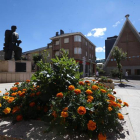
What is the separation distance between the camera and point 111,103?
64.4 inches

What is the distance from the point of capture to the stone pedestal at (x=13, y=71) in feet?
31.8

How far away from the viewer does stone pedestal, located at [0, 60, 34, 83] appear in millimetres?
9689

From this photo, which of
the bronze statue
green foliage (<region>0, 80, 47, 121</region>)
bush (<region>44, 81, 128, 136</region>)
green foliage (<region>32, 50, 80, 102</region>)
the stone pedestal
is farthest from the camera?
the bronze statue

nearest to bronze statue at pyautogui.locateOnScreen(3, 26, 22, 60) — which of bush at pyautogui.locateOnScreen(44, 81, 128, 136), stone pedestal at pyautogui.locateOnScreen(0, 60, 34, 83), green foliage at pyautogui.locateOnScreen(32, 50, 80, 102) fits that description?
stone pedestal at pyautogui.locateOnScreen(0, 60, 34, 83)

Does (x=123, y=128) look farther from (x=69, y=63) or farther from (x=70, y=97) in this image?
(x=69, y=63)

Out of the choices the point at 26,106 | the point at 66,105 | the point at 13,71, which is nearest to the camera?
the point at 66,105

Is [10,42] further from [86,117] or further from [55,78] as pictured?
[86,117]

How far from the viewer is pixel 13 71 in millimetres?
10312

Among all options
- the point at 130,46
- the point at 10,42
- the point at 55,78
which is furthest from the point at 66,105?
the point at 130,46

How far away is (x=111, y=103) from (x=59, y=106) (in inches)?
34.2

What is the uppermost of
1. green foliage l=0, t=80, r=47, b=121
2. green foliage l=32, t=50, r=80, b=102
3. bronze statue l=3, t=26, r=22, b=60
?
bronze statue l=3, t=26, r=22, b=60

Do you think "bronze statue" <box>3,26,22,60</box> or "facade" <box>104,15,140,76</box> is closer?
"bronze statue" <box>3,26,22,60</box>

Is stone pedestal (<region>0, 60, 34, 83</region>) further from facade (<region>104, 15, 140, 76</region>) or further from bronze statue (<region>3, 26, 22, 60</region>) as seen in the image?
facade (<region>104, 15, 140, 76</region>)

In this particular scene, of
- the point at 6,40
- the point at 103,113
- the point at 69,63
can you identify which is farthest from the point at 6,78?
the point at 103,113
